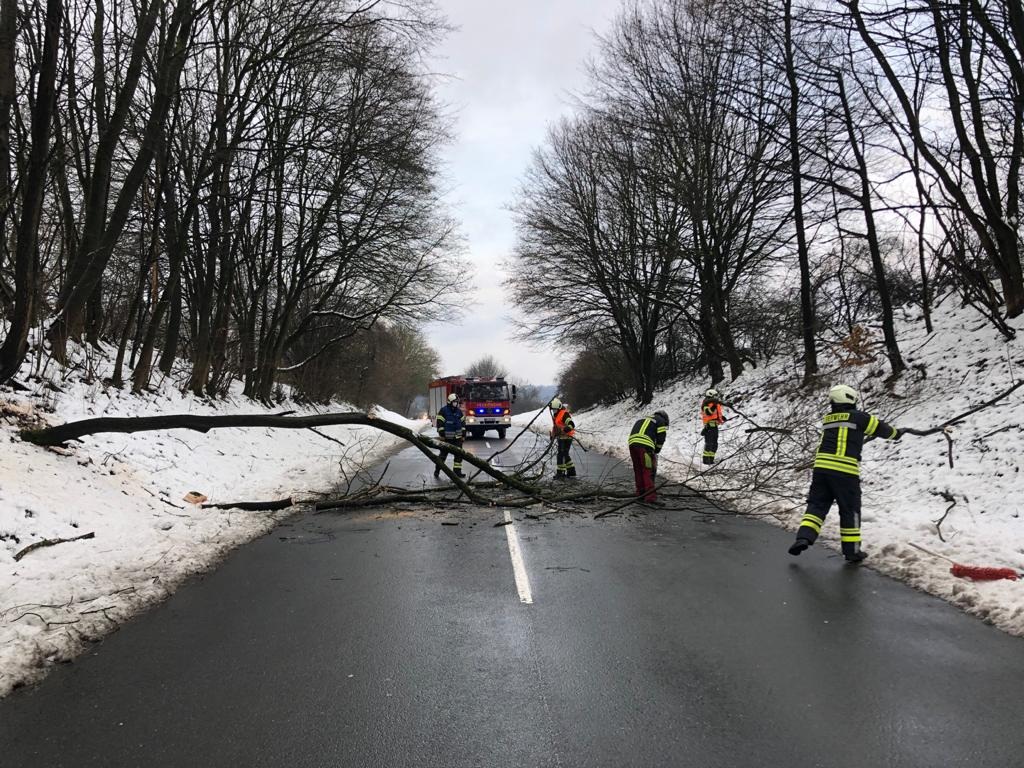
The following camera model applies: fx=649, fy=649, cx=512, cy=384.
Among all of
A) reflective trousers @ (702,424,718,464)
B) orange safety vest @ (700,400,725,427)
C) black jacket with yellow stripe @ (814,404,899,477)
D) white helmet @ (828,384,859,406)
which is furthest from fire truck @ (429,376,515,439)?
black jacket with yellow stripe @ (814,404,899,477)

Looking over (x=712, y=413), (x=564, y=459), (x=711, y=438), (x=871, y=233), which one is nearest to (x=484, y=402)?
(x=712, y=413)

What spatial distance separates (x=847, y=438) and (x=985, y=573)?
1.65 metres

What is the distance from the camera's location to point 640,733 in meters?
3.14

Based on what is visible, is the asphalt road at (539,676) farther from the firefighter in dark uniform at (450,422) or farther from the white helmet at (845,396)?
the firefighter in dark uniform at (450,422)

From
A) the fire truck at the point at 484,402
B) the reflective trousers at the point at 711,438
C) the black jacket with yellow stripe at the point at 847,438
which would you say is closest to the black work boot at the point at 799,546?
the black jacket with yellow stripe at the point at 847,438

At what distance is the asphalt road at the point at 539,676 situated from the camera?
9.87 feet

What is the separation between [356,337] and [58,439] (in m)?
33.5

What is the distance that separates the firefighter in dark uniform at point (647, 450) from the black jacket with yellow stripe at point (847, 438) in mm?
3114

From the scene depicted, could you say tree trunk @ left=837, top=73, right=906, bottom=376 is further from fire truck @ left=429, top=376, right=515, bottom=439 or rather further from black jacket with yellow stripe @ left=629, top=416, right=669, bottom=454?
fire truck @ left=429, top=376, right=515, bottom=439

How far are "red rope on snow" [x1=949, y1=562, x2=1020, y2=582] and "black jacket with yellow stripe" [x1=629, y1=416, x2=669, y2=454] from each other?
448cm

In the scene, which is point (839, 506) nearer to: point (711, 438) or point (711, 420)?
point (711, 438)

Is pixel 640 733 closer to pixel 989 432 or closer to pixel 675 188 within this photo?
pixel 989 432

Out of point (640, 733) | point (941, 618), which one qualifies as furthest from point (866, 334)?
point (640, 733)

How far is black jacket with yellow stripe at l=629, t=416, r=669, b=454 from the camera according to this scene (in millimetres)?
9625
